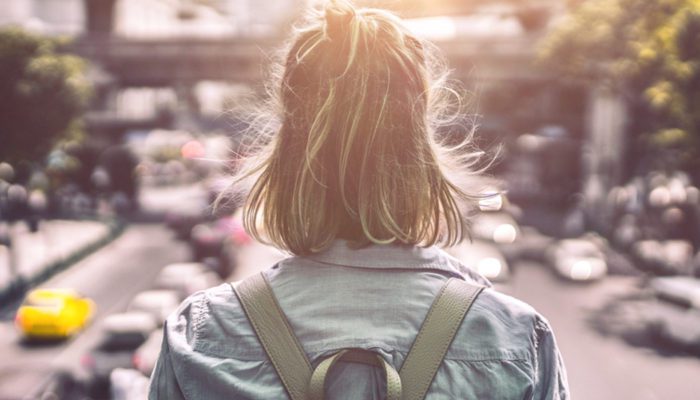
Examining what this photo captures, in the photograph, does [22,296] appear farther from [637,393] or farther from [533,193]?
[533,193]

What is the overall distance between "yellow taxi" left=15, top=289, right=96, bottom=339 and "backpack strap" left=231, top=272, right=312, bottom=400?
19.3 metres

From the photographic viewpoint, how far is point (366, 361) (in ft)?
5.41

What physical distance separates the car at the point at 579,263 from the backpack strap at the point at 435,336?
25.9m

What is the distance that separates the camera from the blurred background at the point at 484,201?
16547 mm

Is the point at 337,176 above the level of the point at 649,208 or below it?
above

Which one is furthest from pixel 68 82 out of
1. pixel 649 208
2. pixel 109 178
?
pixel 649 208

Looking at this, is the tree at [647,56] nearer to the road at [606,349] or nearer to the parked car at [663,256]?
the parked car at [663,256]

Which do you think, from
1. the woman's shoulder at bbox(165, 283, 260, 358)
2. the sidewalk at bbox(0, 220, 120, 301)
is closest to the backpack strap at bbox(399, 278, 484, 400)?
the woman's shoulder at bbox(165, 283, 260, 358)

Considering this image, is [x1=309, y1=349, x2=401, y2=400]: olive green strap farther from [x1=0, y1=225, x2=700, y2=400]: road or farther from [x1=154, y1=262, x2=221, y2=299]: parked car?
[x1=154, y1=262, x2=221, y2=299]: parked car

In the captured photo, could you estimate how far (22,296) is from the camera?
2530 cm

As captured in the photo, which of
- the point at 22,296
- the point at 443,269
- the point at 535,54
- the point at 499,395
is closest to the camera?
the point at 499,395

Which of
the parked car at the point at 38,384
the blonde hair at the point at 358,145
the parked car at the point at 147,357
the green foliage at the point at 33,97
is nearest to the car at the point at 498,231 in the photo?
the green foliage at the point at 33,97

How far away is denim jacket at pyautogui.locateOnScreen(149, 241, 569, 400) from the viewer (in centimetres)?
164

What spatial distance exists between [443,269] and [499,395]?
0.90 ft
